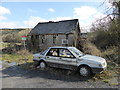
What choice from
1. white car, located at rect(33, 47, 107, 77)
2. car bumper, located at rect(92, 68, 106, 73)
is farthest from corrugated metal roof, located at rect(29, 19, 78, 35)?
car bumper, located at rect(92, 68, 106, 73)

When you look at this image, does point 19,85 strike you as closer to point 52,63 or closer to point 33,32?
point 52,63

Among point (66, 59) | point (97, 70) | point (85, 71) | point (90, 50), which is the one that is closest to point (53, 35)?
point (90, 50)

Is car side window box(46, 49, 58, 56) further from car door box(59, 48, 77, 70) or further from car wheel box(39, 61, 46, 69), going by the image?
car wheel box(39, 61, 46, 69)

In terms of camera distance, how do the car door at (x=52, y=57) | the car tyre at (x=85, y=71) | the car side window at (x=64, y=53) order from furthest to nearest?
1. the car door at (x=52, y=57)
2. the car side window at (x=64, y=53)
3. the car tyre at (x=85, y=71)

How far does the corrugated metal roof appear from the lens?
65.6 ft

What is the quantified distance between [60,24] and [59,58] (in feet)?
53.0

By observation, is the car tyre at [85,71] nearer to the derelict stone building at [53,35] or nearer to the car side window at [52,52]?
the car side window at [52,52]

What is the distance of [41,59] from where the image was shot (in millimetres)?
7453

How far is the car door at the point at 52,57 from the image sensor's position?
686cm

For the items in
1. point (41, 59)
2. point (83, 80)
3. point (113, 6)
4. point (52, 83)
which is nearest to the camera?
point (52, 83)

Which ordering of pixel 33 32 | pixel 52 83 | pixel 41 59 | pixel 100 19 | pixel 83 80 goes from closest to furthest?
pixel 52 83 < pixel 83 80 < pixel 41 59 < pixel 100 19 < pixel 33 32

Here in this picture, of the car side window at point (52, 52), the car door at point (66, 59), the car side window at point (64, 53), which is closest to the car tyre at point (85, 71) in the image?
the car door at point (66, 59)

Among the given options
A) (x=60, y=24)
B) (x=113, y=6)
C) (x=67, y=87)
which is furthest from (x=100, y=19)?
(x=67, y=87)

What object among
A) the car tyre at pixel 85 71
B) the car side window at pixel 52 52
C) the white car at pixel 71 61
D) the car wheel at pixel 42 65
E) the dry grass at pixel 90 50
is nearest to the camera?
the white car at pixel 71 61
